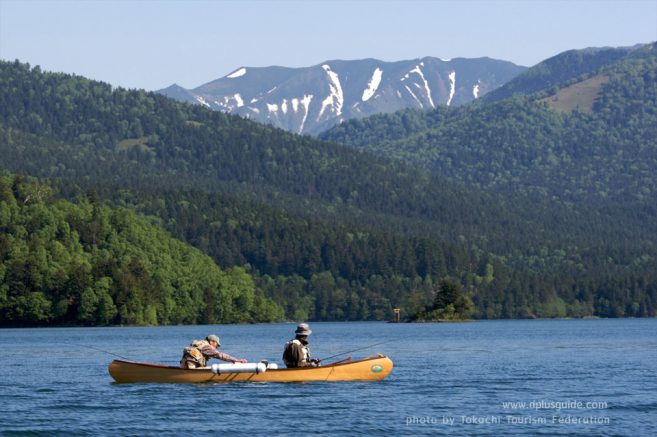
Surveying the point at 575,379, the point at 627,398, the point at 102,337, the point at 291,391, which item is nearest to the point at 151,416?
the point at 291,391

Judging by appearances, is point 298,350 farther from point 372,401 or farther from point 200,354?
point 372,401

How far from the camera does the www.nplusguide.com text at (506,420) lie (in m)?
62.2

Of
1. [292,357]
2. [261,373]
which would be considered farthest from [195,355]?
[292,357]

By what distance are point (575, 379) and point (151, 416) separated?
28697 millimetres

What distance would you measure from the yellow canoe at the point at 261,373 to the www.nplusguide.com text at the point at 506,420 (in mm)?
12556

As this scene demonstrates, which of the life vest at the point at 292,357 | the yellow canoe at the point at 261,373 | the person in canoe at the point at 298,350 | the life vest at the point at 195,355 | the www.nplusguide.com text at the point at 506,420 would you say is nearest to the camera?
the www.nplusguide.com text at the point at 506,420

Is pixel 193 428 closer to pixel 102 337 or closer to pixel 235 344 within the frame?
pixel 235 344

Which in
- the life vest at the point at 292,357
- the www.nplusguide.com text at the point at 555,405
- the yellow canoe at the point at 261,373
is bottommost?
the www.nplusguide.com text at the point at 555,405

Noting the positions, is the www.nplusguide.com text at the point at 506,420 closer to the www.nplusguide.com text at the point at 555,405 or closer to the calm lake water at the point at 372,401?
the calm lake water at the point at 372,401

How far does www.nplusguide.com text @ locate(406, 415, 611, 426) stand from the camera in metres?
62.2

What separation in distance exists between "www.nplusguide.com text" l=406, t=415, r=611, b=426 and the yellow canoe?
12.6 meters

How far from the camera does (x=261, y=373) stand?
7575cm

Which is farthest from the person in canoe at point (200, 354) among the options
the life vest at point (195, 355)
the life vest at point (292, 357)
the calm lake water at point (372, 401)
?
the life vest at point (292, 357)

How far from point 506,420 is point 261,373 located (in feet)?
55.9
